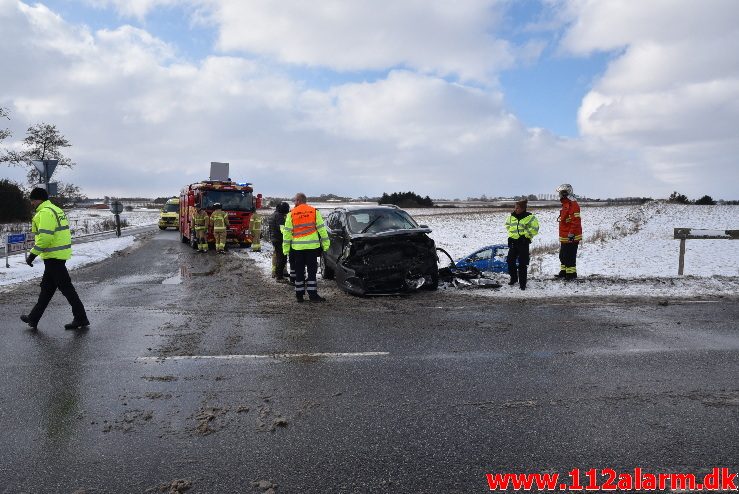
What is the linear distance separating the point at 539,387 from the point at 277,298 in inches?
226

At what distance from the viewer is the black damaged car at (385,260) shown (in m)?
9.28

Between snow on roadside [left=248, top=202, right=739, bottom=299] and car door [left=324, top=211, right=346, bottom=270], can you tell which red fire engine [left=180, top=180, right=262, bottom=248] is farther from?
car door [left=324, top=211, right=346, bottom=270]

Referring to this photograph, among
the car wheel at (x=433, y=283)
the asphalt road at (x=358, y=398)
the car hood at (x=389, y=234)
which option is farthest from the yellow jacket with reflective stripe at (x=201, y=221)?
the car wheel at (x=433, y=283)

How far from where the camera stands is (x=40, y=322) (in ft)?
23.2

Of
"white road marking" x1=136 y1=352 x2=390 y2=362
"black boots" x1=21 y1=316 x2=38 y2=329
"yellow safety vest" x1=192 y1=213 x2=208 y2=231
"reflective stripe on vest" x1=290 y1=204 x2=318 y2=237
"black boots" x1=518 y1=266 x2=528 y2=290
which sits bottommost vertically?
"white road marking" x1=136 y1=352 x2=390 y2=362

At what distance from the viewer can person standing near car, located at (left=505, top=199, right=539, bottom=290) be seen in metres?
9.80

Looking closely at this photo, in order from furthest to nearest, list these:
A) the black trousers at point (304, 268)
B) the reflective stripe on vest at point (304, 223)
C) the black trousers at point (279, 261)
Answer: the black trousers at point (279, 261) → the reflective stripe on vest at point (304, 223) → the black trousers at point (304, 268)

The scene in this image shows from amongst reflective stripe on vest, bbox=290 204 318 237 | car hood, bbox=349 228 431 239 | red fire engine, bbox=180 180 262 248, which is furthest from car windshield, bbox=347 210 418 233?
red fire engine, bbox=180 180 262 248

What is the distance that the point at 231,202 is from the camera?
70.1ft

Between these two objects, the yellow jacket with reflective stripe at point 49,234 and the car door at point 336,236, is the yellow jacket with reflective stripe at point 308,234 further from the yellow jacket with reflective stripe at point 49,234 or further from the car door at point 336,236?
the yellow jacket with reflective stripe at point 49,234

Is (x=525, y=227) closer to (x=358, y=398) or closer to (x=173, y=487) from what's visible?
(x=358, y=398)

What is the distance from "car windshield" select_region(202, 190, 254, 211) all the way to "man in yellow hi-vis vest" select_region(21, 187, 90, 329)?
1403cm

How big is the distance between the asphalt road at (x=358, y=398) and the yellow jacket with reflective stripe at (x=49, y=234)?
1.00 m

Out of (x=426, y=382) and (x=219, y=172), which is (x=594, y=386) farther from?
(x=219, y=172)
